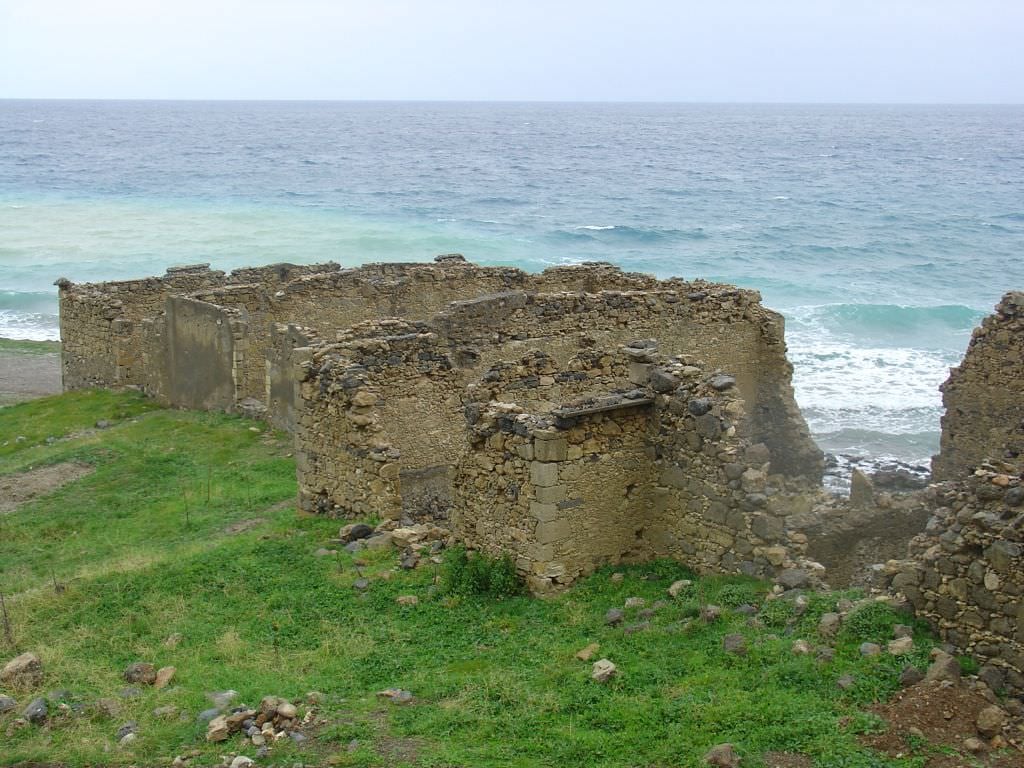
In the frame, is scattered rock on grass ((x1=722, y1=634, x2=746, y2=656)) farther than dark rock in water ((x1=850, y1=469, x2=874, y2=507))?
No

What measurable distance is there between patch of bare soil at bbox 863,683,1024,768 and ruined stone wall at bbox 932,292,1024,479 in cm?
885

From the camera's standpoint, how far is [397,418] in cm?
1705

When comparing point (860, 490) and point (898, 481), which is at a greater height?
point (860, 490)

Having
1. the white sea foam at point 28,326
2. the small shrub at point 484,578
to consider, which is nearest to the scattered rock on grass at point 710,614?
the small shrub at point 484,578

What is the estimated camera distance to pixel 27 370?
39.4 meters

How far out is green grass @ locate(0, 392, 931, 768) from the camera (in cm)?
956

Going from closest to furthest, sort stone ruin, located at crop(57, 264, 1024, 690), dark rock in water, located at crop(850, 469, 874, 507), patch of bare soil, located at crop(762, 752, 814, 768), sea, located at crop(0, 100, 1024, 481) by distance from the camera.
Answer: patch of bare soil, located at crop(762, 752, 814, 768), stone ruin, located at crop(57, 264, 1024, 690), dark rock in water, located at crop(850, 469, 874, 507), sea, located at crop(0, 100, 1024, 481)

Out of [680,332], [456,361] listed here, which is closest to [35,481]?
[456,361]

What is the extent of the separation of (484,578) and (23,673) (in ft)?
15.6

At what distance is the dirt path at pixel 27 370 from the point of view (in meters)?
35.0

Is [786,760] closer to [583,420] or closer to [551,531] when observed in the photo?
[551,531]

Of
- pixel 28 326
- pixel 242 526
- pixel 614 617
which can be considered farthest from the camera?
pixel 28 326

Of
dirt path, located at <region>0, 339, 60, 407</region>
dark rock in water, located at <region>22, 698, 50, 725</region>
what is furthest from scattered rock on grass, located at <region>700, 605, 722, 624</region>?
dirt path, located at <region>0, 339, 60, 407</region>

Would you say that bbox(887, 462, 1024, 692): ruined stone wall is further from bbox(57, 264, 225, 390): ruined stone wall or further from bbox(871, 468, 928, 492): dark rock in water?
bbox(57, 264, 225, 390): ruined stone wall
